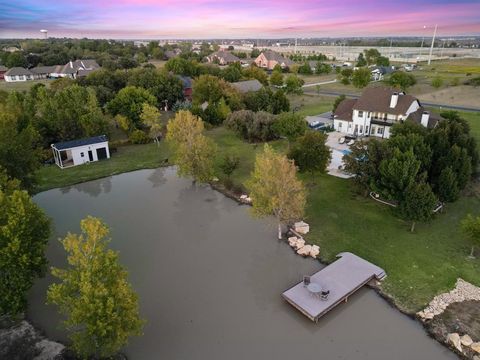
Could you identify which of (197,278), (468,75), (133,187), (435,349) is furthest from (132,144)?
(468,75)

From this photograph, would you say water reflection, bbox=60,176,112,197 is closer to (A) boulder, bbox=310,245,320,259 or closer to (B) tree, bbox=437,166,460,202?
(A) boulder, bbox=310,245,320,259

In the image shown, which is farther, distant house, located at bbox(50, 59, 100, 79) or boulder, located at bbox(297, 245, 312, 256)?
distant house, located at bbox(50, 59, 100, 79)

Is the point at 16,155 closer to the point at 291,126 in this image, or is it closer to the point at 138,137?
the point at 138,137

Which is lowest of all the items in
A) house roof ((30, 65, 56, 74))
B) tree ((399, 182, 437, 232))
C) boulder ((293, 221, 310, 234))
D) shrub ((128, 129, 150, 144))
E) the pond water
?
the pond water

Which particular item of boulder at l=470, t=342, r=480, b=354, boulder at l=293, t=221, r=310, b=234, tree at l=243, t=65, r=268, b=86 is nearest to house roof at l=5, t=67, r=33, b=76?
tree at l=243, t=65, r=268, b=86

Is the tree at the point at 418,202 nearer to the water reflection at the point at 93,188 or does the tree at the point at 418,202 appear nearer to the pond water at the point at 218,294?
the pond water at the point at 218,294

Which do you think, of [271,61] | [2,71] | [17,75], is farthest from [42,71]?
[271,61]

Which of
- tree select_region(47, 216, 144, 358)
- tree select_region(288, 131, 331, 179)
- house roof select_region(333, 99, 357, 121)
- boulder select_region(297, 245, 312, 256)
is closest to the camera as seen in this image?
tree select_region(47, 216, 144, 358)
